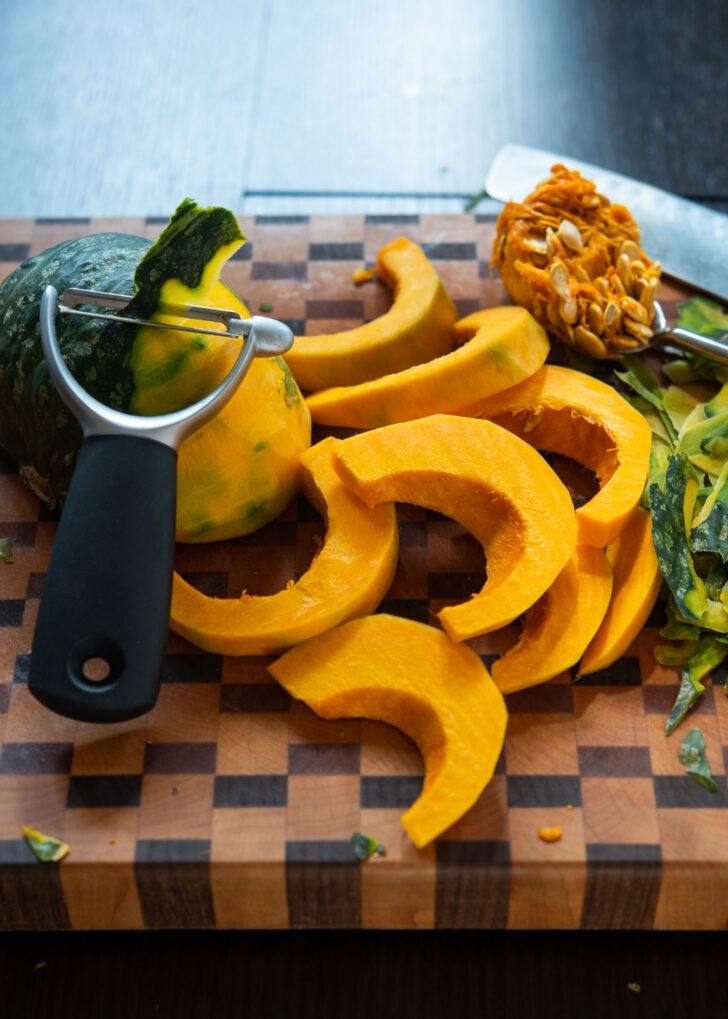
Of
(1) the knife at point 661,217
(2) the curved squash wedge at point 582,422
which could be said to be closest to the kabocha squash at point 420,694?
(2) the curved squash wedge at point 582,422

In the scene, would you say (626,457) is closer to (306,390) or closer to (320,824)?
(306,390)

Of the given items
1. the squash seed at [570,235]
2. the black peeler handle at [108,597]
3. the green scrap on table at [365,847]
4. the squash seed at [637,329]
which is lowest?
the green scrap on table at [365,847]

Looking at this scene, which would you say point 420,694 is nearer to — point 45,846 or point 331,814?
Result: point 331,814

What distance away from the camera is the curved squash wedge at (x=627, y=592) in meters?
1.63

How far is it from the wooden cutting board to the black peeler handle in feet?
0.51

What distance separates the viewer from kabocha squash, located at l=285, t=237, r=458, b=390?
6.38ft

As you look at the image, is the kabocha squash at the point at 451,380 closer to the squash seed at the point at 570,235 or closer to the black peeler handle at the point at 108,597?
the squash seed at the point at 570,235

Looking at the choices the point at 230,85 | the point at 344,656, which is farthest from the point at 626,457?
the point at 230,85

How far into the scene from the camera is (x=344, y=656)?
1.58 meters

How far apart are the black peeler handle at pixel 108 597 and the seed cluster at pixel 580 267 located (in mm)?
826

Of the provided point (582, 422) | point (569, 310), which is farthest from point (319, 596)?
point (569, 310)

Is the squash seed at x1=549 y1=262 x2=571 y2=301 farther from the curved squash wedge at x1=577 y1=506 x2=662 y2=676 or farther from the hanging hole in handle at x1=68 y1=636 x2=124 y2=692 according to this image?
the hanging hole in handle at x1=68 y1=636 x2=124 y2=692

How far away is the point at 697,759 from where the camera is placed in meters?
1.55

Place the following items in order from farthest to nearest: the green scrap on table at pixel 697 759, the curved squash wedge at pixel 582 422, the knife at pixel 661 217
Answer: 1. the knife at pixel 661 217
2. the curved squash wedge at pixel 582 422
3. the green scrap on table at pixel 697 759
